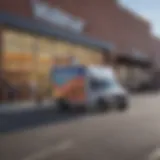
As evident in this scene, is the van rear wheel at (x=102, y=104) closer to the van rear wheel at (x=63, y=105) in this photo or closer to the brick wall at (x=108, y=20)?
the van rear wheel at (x=63, y=105)

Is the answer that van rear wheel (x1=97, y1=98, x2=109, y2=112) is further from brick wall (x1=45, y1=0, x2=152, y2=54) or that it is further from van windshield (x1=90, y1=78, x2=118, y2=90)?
brick wall (x1=45, y1=0, x2=152, y2=54)

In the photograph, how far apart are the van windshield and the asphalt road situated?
4.79 metres

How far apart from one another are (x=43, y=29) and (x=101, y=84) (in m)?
9.55

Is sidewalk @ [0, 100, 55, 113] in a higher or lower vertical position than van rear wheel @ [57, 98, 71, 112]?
lower

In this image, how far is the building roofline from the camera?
966 inches

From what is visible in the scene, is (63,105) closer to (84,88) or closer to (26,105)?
(84,88)

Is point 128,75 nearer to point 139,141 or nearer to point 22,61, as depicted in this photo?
point 22,61

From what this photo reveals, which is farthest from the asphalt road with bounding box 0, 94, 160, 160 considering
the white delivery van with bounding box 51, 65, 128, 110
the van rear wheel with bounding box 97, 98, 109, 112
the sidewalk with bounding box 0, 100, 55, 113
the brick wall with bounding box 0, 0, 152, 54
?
the brick wall with bounding box 0, 0, 152, 54

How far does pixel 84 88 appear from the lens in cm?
1952

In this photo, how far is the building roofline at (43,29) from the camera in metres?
24.5

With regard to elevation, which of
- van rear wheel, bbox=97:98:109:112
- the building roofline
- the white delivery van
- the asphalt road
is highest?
the building roofline

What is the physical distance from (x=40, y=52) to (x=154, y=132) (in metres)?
18.0

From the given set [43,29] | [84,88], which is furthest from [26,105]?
[43,29]

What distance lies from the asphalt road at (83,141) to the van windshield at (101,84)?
4792 millimetres
